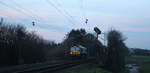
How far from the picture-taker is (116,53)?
56688 millimetres

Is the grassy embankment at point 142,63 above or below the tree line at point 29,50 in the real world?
below

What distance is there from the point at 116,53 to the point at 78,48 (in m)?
19.6

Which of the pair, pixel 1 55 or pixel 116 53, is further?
pixel 116 53

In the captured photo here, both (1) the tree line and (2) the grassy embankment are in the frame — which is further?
(2) the grassy embankment

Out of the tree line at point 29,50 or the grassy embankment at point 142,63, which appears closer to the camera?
the tree line at point 29,50

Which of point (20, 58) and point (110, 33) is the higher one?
point (110, 33)

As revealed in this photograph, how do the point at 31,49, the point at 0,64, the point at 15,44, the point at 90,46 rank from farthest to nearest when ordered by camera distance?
the point at 90,46 < the point at 31,49 < the point at 15,44 < the point at 0,64

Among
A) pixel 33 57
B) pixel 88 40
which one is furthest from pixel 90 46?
pixel 33 57

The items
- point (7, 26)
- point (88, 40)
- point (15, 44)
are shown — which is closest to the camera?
point (15, 44)

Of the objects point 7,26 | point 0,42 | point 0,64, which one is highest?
point 7,26

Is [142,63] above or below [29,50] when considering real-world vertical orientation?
below

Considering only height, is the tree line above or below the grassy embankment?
above

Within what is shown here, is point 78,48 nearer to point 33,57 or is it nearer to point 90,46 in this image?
point 33,57

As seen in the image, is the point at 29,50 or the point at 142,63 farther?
the point at 142,63
